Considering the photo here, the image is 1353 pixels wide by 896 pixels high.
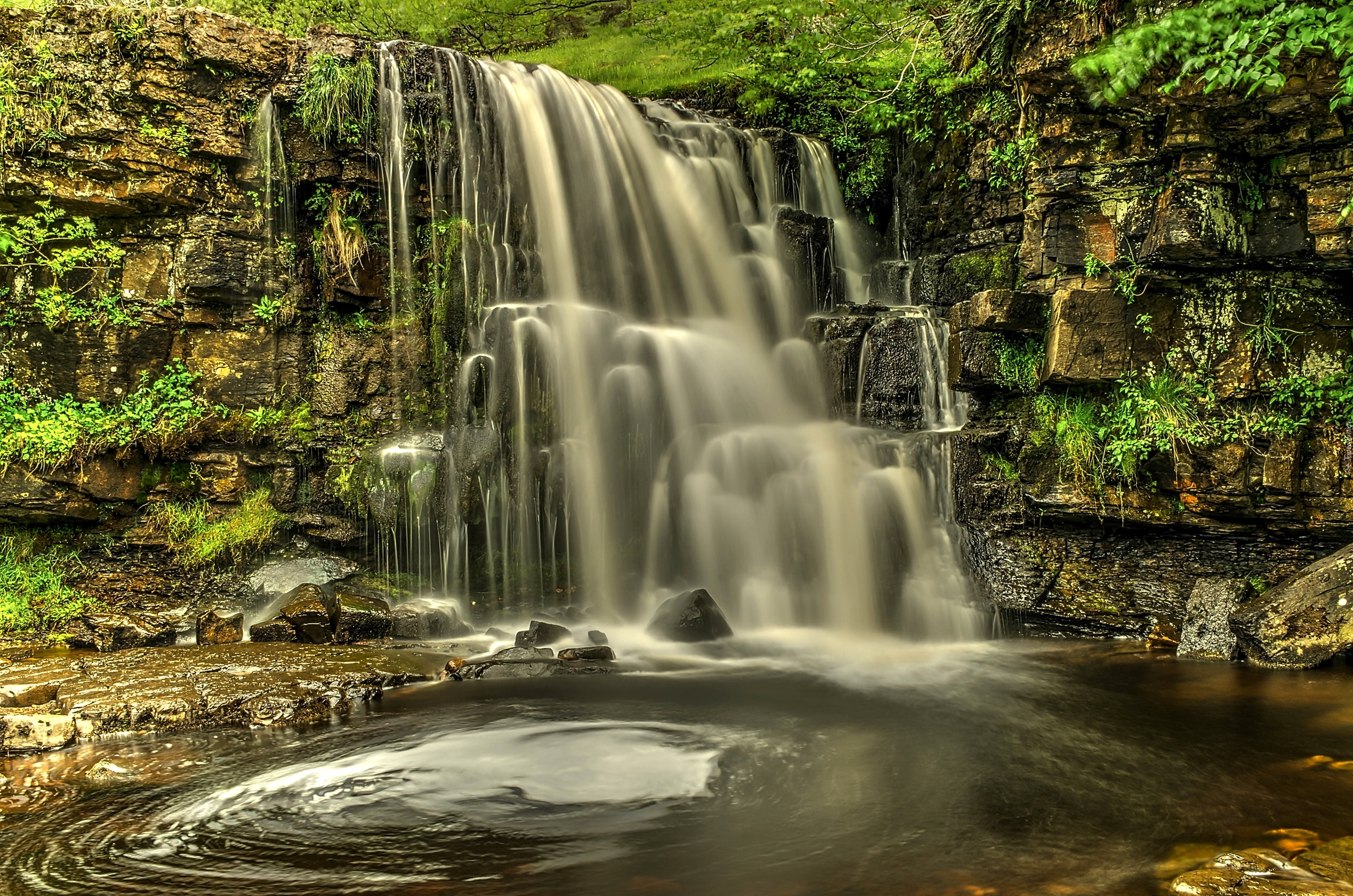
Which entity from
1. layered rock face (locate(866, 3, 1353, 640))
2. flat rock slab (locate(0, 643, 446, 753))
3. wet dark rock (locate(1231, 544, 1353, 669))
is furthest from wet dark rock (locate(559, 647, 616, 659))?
wet dark rock (locate(1231, 544, 1353, 669))

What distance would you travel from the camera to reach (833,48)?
13438mm

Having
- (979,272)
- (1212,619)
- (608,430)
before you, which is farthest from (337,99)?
(1212,619)

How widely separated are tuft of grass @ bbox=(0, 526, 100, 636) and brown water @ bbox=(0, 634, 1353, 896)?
11.7 ft

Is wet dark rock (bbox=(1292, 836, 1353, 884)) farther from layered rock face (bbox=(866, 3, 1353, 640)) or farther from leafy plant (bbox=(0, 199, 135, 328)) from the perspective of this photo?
leafy plant (bbox=(0, 199, 135, 328))

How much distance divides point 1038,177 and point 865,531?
392cm

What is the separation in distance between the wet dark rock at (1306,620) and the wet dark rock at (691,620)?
4.42m

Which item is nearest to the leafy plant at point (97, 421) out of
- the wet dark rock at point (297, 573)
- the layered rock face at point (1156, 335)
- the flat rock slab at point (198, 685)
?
the wet dark rock at point (297, 573)

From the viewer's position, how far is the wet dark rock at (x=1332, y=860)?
3.12 meters

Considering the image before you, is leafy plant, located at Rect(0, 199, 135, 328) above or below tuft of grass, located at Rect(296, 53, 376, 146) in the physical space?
below

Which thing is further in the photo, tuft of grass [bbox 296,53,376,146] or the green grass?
the green grass

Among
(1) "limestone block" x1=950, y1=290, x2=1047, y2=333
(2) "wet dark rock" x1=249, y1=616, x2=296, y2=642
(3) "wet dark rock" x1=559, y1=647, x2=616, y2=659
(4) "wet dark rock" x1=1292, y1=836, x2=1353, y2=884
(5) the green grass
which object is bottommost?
(4) "wet dark rock" x1=1292, y1=836, x2=1353, y2=884

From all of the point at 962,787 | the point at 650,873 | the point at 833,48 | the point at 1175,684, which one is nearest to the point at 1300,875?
the point at 962,787

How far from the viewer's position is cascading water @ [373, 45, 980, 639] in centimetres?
877

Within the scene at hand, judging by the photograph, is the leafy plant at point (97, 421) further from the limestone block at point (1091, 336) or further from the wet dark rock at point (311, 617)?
the limestone block at point (1091, 336)
